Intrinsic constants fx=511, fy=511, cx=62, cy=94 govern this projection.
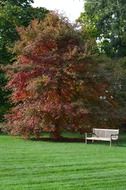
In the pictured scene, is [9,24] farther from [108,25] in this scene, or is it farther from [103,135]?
[103,135]

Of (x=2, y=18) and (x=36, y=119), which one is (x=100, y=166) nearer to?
(x=36, y=119)

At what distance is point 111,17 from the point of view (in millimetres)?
42188

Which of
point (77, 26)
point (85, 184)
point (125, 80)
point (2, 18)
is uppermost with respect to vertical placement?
point (2, 18)

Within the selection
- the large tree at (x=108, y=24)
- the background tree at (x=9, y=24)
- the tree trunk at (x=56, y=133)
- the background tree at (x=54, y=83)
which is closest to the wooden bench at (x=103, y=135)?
the background tree at (x=54, y=83)

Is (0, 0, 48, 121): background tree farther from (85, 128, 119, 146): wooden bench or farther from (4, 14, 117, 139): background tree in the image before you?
(85, 128, 119, 146): wooden bench

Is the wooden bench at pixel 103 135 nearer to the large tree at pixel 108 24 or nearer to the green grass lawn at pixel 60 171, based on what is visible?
the green grass lawn at pixel 60 171

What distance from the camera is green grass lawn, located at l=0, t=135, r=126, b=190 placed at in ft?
31.9

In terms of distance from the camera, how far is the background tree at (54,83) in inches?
957

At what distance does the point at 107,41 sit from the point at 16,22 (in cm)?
1173

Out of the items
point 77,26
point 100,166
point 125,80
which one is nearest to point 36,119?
point 77,26

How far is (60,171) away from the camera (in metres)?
11.6

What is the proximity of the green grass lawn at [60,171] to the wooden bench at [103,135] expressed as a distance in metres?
6.74

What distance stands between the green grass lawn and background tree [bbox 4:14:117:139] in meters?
8.55

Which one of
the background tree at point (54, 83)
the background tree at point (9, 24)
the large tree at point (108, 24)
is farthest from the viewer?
the large tree at point (108, 24)
